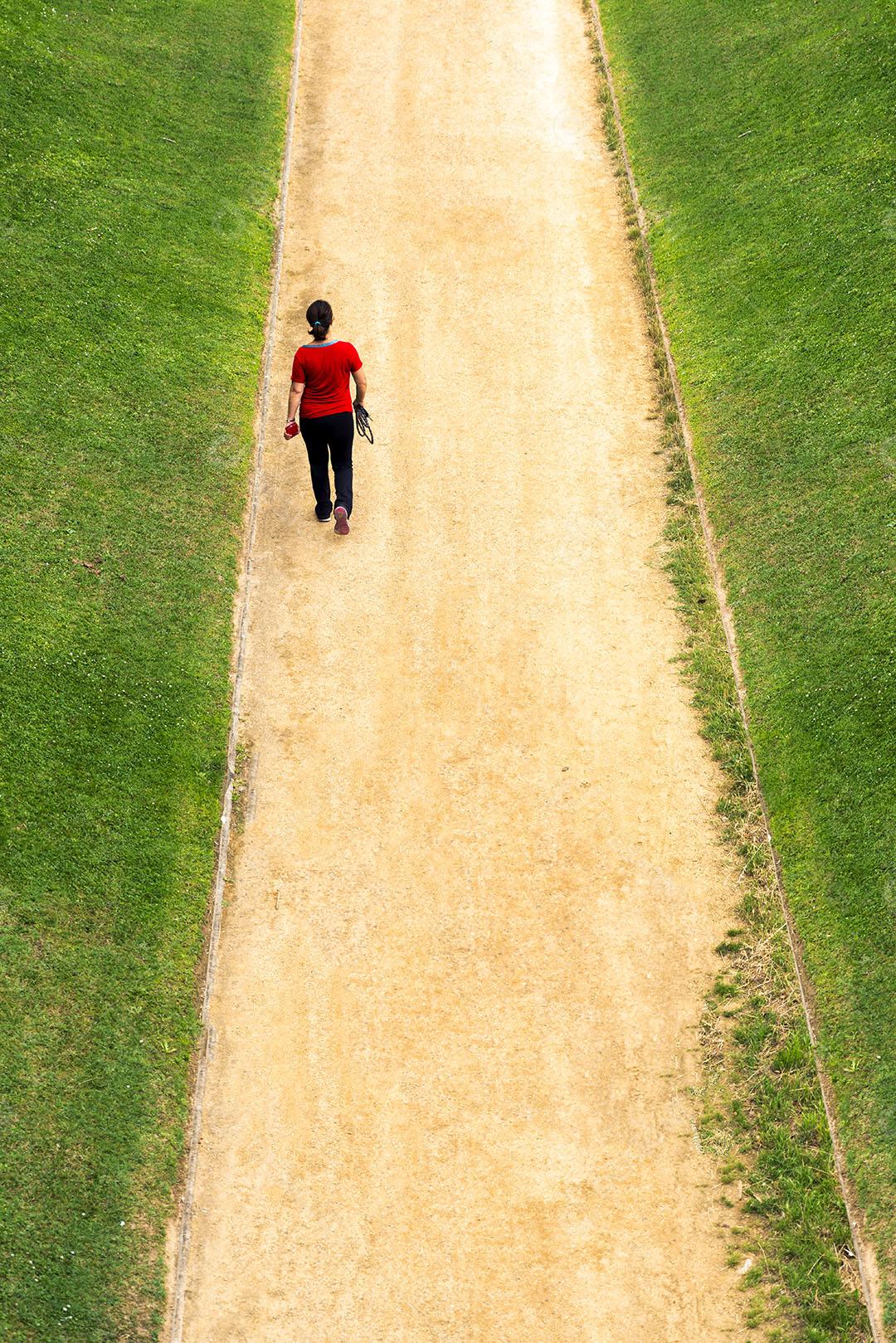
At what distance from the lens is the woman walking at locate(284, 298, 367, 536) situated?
35.1 ft

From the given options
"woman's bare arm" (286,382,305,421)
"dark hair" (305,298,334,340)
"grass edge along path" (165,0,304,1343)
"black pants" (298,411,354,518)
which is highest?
"dark hair" (305,298,334,340)

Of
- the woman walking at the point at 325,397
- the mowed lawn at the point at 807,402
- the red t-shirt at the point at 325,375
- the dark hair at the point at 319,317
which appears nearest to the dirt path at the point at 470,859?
the mowed lawn at the point at 807,402

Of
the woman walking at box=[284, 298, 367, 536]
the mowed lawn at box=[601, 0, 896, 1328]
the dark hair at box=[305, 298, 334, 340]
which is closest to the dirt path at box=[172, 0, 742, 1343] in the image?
the mowed lawn at box=[601, 0, 896, 1328]

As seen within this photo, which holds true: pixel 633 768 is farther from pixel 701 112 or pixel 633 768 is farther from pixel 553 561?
pixel 701 112

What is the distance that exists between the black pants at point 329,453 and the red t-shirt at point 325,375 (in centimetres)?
8

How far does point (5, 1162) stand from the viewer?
7.89 meters

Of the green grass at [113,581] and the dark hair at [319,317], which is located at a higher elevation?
the dark hair at [319,317]

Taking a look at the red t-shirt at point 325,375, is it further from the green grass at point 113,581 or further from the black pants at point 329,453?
the green grass at point 113,581

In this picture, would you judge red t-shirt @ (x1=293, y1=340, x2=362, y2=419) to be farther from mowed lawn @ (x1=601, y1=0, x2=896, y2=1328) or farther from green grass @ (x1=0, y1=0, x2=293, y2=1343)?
mowed lawn @ (x1=601, y1=0, x2=896, y2=1328)

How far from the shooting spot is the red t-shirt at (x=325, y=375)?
1072 centimetres

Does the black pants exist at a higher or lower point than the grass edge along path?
higher

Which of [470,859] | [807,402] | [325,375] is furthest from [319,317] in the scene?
[807,402]

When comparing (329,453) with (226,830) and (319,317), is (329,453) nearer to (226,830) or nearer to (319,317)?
(319,317)

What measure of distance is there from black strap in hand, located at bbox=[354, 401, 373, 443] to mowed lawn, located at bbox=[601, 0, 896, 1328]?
3.25 meters
